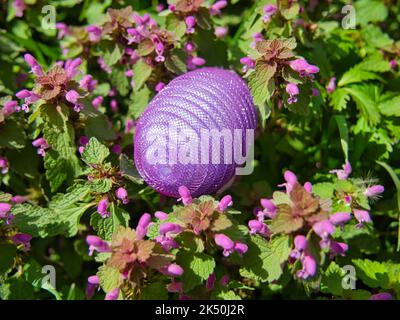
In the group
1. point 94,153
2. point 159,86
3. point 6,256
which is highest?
point 159,86

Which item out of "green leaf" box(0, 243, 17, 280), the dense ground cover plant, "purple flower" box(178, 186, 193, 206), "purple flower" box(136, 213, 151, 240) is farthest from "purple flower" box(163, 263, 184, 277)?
"green leaf" box(0, 243, 17, 280)

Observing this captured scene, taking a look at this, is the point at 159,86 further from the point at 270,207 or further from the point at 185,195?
the point at 270,207

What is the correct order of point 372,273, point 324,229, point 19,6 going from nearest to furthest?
1. point 324,229
2. point 372,273
3. point 19,6

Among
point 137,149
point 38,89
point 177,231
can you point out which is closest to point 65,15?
point 38,89

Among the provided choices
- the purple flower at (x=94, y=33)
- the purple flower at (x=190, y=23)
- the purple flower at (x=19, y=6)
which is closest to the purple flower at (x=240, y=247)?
the purple flower at (x=190, y=23)

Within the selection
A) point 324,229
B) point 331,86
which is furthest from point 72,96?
point 331,86

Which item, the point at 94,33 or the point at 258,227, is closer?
the point at 258,227

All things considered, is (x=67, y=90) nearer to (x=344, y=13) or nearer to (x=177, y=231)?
(x=177, y=231)
